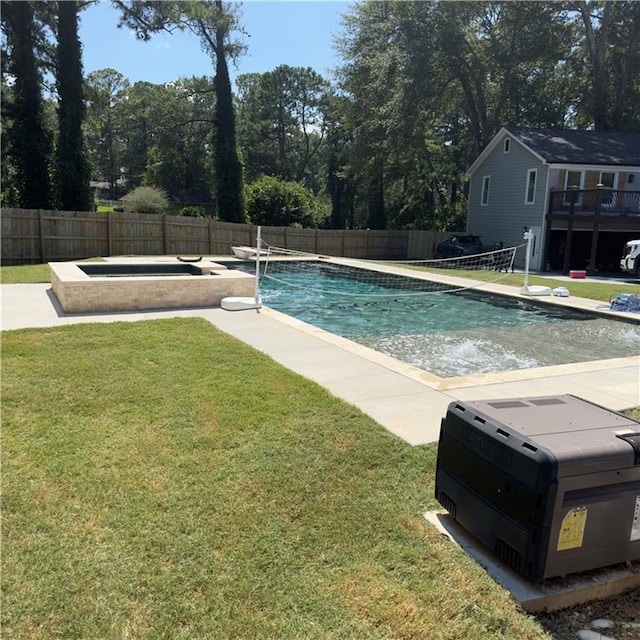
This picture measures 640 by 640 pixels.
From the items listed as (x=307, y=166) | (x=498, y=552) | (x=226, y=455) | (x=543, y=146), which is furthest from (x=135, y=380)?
(x=307, y=166)

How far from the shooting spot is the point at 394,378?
6414 mm

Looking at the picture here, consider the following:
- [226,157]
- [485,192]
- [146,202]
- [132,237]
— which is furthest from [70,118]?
[485,192]

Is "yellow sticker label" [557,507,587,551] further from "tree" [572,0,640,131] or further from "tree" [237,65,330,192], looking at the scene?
"tree" [237,65,330,192]

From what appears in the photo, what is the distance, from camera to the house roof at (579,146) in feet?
81.0

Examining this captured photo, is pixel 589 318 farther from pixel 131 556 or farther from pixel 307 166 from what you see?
pixel 307 166

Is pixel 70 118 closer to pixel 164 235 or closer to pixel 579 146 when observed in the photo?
pixel 164 235

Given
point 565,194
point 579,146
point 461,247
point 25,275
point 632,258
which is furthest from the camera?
point 461,247

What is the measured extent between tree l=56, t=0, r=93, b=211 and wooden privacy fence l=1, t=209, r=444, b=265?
3399 mm

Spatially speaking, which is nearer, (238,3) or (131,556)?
(131,556)

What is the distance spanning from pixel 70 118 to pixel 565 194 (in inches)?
876

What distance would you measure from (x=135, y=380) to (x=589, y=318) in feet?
33.4

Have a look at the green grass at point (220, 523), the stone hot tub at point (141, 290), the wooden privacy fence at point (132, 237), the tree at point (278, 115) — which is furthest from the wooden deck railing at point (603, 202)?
the tree at point (278, 115)

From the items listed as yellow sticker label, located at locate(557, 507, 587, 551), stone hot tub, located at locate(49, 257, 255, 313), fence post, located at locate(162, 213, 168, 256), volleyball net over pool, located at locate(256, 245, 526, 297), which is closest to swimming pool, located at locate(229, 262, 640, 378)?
volleyball net over pool, located at locate(256, 245, 526, 297)

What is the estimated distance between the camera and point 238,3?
31000 millimetres
